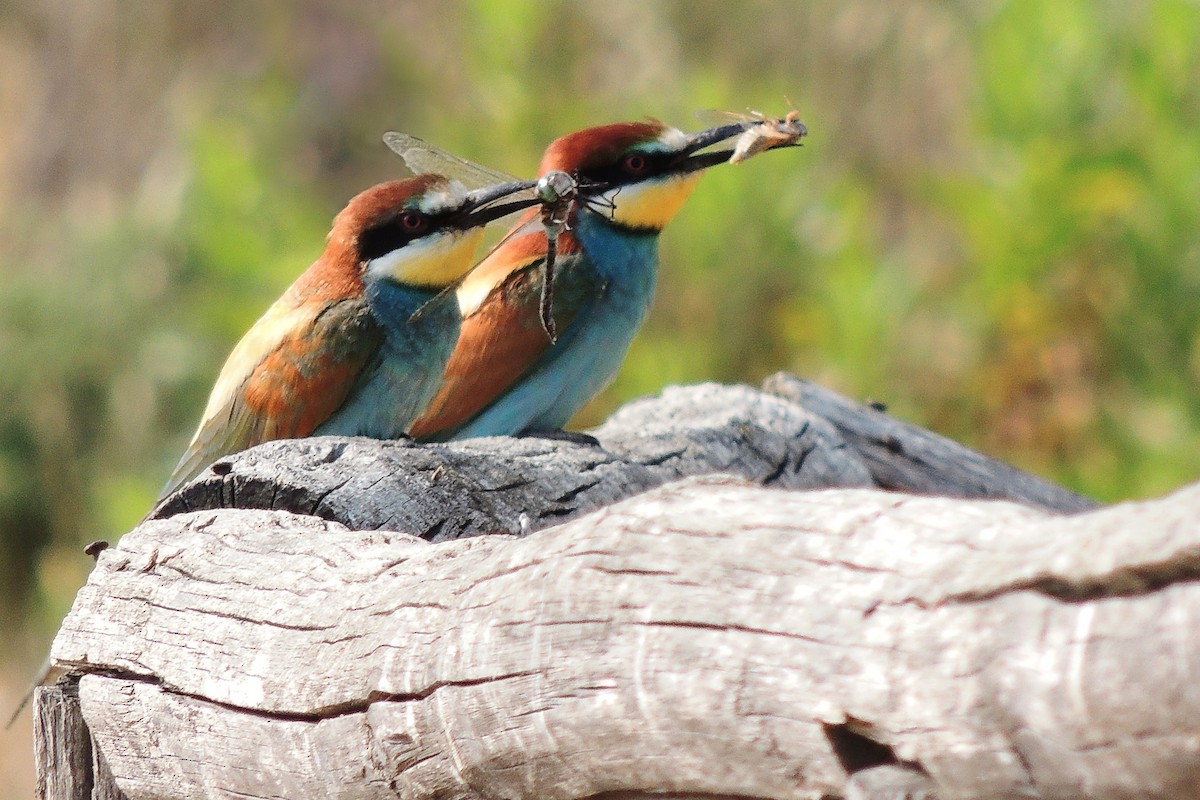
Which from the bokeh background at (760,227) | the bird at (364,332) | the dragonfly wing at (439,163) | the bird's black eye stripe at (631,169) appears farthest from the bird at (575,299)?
the bokeh background at (760,227)

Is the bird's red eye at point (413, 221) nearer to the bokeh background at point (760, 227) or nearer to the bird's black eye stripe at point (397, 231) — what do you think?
the bird's black eye stripe at point (397, 231)

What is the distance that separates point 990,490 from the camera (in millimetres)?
2797

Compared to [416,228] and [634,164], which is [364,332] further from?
[634,164]

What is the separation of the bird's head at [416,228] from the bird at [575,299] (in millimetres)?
296

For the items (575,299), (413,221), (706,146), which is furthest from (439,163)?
(706,146)

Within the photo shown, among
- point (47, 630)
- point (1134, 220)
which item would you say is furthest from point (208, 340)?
point (1134, 220)

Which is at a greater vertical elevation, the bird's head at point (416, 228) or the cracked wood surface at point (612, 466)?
the bird's head at point (416, 228)

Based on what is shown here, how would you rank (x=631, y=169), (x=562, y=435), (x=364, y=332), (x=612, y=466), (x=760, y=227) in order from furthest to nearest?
(x=760, y=227) < (x=631, y=169) < (x=562, y=435) < (x=364, y=332) < (x=612, y=466)

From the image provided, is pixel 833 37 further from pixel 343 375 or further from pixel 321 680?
pixel 321 680

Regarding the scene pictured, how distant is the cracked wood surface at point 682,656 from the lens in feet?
2.87

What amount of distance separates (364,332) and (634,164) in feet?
2.43

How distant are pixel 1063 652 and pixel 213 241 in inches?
167

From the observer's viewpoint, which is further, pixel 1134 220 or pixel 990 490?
pixel 1134 220

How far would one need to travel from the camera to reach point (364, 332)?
8.84 ft
